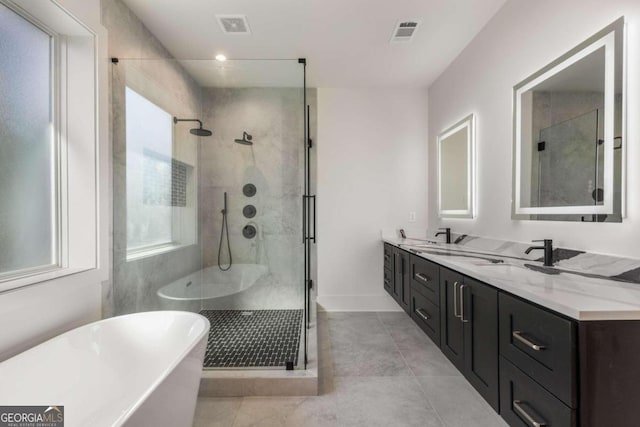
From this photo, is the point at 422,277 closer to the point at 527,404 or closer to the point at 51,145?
the point at 527,404

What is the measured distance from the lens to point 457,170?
8.75 ft

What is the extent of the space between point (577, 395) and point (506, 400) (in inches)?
15.0

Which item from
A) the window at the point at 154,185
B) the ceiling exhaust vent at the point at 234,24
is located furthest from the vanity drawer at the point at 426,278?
the ceiling exhaust vent at the point at 234,24

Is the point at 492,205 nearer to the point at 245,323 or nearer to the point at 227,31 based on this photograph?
the point at 245,323

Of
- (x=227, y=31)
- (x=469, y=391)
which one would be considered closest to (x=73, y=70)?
(x=227, y=31)

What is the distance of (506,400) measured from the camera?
3.68ft

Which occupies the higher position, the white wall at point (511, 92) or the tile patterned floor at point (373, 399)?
the white wall at point (511, 92)

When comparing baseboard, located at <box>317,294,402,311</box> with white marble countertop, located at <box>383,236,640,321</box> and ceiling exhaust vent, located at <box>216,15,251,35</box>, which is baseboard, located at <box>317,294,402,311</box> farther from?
ceiling exhaust vent, located at <box>216,15,251,35</box>

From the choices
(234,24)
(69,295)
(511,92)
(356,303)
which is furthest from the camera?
(356,303)

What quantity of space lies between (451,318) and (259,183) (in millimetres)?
1823

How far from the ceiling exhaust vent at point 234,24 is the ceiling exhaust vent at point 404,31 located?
1159 millimetres

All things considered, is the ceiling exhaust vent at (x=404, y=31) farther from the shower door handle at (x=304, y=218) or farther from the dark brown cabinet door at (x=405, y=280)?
the dark brown cabinet door at (x=405, y=280)

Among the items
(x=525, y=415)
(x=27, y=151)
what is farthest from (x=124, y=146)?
(x=525, y=415)

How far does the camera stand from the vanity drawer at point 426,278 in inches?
70.7
